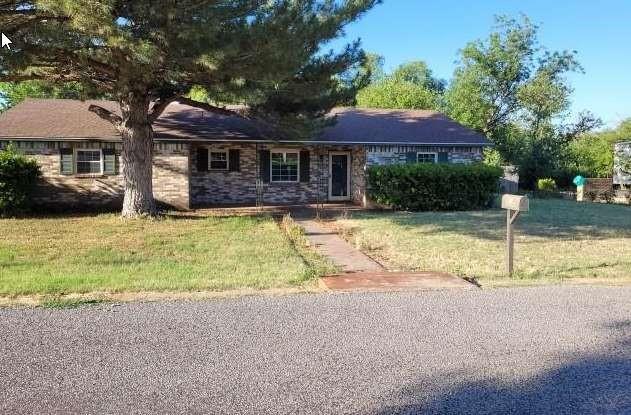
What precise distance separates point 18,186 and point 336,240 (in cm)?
946

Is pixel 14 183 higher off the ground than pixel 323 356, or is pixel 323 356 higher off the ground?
pixel 14 183

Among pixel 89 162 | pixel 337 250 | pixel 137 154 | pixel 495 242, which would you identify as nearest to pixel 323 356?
pixel 337 250

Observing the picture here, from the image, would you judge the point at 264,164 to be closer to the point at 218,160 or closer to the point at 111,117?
the point at 218,160

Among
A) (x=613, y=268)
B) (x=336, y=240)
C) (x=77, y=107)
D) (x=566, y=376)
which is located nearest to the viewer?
(x=566, y=376)

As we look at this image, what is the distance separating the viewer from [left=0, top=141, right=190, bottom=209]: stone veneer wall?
16.8 m

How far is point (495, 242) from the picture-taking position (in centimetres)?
1049

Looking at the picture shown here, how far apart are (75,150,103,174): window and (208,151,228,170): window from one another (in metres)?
3.58

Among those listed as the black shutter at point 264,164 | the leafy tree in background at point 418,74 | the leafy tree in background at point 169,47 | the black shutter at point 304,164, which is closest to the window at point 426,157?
the black shutter at point 304,164

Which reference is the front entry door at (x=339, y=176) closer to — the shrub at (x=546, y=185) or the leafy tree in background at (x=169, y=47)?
the leafy tree in background at (x=169, y=47)

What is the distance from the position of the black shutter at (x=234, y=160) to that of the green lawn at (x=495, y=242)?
544 centimetres

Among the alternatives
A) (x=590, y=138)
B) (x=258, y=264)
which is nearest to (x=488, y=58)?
(x=590, y=138)

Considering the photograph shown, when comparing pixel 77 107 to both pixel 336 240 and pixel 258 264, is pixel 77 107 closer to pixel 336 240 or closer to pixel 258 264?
pixel 336 240

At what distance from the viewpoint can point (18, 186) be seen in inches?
583

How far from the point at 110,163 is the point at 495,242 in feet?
40.5
